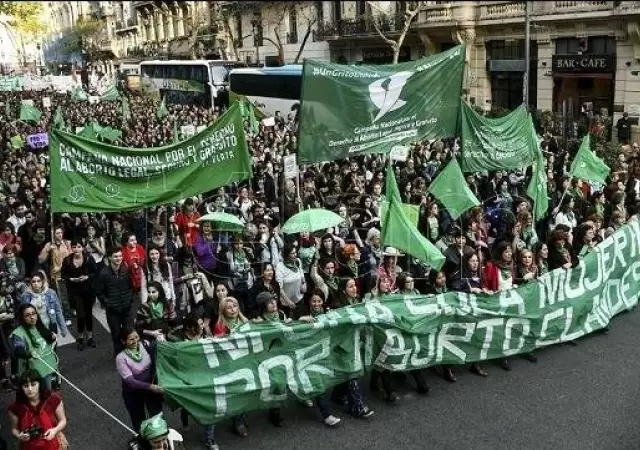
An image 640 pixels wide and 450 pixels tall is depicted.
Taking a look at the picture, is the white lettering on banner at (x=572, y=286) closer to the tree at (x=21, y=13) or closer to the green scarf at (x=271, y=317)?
the green scarf at (x=271, y=317)

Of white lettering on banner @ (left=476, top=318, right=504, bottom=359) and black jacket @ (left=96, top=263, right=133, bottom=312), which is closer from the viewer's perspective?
white lettering on banner @ (left=476, top=318, right=504, bottom=359)

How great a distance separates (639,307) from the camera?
9734 mm

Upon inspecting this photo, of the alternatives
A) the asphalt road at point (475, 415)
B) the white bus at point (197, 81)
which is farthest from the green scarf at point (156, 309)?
the white bus at point (197, 81)

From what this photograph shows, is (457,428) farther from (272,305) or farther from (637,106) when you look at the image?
(637,106)

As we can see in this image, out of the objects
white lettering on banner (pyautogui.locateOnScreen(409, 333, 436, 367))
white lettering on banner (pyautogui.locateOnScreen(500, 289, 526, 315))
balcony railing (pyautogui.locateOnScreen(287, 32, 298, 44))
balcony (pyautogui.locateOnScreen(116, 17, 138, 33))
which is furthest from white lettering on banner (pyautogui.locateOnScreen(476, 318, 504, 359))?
balcony (pyautogui.locateOnScreen(116, 17, 138, 33))

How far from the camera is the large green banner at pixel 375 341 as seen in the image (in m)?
6.37

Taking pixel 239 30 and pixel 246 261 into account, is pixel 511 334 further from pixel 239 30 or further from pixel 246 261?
pixel 239 30

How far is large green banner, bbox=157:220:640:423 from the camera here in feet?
20.9

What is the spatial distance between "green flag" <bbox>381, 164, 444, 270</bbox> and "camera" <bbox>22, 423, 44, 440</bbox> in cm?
Result: 437

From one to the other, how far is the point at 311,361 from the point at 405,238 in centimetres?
206

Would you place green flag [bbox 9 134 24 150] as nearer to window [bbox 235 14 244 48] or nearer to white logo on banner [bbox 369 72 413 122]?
white logo on banner [bbox 369 72 413 122]

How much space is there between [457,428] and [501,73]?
80.2 feet

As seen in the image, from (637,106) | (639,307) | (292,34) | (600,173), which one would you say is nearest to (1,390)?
(639,307)

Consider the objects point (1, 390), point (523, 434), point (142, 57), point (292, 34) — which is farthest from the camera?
point (142, 57)
